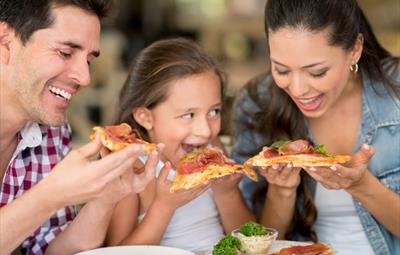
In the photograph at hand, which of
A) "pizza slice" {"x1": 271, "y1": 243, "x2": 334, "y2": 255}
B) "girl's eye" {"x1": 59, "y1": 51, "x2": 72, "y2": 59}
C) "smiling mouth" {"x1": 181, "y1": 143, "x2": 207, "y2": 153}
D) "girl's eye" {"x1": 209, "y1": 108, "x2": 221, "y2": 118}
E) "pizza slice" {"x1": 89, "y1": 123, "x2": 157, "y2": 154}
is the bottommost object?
"pizza slice" {"x1": 271, "y1": 243, "x2": 334, "y2": 255}

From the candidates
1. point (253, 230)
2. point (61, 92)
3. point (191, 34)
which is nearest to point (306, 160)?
point (253, 230)

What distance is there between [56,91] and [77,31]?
0.22 metres

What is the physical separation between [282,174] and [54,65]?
0.91 meters

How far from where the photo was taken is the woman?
2.53m

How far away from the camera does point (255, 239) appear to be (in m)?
2.19

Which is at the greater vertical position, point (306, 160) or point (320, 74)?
point (320, 74)

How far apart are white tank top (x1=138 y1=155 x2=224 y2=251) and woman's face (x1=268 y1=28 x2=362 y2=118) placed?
23.6 inches

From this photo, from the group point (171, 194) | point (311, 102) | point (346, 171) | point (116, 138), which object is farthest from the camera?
point (311, 102)

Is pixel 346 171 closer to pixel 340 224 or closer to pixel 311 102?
pixel 311 102

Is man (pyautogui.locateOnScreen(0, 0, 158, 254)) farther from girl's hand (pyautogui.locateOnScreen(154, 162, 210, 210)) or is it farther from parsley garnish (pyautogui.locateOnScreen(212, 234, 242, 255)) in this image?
parsley garnish (pyautogui.locateOnScreen(212, 234, 242, 255))

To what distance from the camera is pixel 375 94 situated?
9.46 ft

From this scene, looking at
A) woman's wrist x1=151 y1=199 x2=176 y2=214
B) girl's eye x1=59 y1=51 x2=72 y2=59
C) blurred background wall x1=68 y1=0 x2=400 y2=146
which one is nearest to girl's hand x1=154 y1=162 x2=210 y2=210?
woman's wrist x1=151 y1=199 x2=176 y2=214

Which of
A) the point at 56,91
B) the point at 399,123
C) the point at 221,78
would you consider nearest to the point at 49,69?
the point at 56,91

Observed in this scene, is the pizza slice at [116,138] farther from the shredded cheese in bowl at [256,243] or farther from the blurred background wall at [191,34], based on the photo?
the blurred background wall at [191,34]
